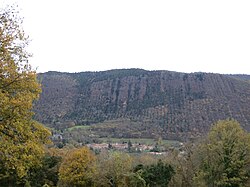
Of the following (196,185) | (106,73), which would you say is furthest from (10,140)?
(106,73)

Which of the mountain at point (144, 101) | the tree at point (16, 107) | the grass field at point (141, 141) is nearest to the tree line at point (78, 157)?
the tree at point (16, 107)

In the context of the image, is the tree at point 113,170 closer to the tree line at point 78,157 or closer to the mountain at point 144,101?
the tree line at point 78,157

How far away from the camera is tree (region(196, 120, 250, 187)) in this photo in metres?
40.8

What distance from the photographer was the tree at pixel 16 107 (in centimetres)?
1207

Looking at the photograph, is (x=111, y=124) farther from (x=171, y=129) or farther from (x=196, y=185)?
(x=196, y=185)

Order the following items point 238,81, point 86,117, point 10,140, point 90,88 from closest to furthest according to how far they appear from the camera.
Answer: point 10,140 → point 238,81 → point 86,117 → point 90,88

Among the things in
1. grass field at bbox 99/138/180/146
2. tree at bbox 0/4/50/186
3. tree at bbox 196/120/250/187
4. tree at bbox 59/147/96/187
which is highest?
tree at bbox 0/4/50/186

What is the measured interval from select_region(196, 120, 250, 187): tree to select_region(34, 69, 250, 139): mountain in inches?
2667

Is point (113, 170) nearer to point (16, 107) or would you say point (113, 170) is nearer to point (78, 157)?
point (78, 157)

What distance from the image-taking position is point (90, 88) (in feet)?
563

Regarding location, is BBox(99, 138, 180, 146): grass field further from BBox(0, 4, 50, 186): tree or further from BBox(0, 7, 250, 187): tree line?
BBox(0, 4, 50, 186): tree

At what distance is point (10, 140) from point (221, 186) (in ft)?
112

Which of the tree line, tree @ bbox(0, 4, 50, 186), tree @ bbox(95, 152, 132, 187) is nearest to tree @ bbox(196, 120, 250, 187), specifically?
the tree line

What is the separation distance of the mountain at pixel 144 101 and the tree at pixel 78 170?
67.5 m
